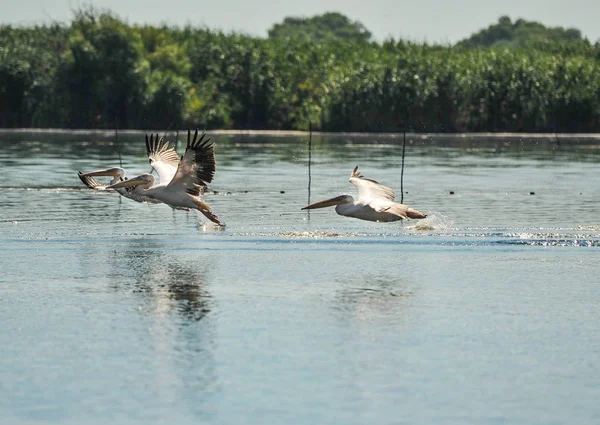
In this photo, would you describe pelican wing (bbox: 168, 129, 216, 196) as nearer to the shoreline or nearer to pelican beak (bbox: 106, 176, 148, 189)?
pelican beak (bbox: 106, 176, 148, 189)

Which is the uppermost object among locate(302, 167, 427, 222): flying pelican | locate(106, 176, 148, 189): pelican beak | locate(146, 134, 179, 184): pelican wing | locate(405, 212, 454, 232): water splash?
locate(146, 134, 179, 184): pelican wing

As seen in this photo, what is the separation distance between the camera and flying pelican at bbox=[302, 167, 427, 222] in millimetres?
15477

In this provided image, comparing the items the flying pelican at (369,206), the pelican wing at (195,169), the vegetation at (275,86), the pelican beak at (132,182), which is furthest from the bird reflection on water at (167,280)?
the vegetation at (275,86)

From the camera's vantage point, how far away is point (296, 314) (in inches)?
454

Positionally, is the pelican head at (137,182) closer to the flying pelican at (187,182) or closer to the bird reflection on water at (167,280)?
the flying pelican at (187,182)

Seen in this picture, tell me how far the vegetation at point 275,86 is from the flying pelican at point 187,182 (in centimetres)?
3341

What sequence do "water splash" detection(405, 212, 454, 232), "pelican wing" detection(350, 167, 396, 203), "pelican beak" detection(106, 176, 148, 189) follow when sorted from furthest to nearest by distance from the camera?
1. "water splash" detection(405, 212, 454, 232)
2. "pelican beak" detection(106, 176, 148, 189)
3. "pelican wing" detection(350, 167, 396, 203)

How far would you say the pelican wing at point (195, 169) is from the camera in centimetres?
1555

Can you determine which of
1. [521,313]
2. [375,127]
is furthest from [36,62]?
[521,313]

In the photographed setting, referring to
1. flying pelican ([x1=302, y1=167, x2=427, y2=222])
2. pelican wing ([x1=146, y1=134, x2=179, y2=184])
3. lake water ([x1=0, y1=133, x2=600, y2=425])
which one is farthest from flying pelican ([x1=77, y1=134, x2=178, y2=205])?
flying pelican ([x1=302, y1=167, x2=427, y2=222])

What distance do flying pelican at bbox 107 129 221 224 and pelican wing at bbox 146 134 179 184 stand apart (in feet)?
0.74

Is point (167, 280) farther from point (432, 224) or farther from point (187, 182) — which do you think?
point (432, 224)

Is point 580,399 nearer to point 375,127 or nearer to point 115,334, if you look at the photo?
point 115,334

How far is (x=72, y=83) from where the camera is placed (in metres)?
52.6
